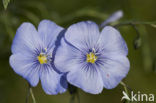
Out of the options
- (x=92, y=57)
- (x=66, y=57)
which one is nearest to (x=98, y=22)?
(x=92, y=57)

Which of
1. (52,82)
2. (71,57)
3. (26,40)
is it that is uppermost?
(26,40)

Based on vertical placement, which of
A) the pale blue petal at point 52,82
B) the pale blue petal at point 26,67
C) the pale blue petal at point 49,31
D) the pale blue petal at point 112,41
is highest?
the pale blue petal at point 49,31

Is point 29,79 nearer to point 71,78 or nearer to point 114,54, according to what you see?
point 71,78

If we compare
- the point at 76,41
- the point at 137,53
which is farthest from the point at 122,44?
the point at 137,53

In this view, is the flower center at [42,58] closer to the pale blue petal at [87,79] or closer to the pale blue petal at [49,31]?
the pale blue petal at [49,31]

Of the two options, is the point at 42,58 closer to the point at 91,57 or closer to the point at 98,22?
the point at 91,57

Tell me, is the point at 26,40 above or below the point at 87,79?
above

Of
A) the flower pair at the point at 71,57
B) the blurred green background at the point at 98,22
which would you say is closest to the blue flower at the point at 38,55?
the flower pair at the point at 71,57
